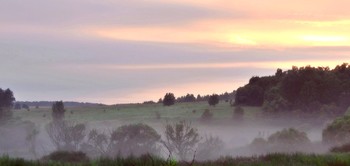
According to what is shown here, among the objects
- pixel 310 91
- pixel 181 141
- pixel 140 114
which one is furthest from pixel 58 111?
pixel 181 141

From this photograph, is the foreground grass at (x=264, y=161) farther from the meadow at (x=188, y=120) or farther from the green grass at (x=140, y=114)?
the green grass at (x=140, y=114)

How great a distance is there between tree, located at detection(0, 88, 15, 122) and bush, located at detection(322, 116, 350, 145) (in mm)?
55856

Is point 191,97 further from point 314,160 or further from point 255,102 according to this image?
point 314,160

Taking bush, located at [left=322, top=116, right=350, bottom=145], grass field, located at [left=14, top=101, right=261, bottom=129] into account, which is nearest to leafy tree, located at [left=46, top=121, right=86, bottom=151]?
grass field, located at [left=14, top=101, right=261, bottom=129]

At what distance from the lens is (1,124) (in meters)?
103

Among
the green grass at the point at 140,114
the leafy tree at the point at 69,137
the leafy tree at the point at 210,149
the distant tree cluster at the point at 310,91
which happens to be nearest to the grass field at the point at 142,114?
the green grass at the point at 140,114

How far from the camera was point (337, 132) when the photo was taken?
69438mm

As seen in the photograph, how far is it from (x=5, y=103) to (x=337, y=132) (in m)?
61.9

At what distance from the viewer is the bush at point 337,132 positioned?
66719mm

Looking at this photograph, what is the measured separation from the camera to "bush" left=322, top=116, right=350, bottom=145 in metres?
66.7

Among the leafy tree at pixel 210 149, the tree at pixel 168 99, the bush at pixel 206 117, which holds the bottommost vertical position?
the leafy tree at pixel 210 149

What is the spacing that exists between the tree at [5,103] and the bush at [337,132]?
55856 mm

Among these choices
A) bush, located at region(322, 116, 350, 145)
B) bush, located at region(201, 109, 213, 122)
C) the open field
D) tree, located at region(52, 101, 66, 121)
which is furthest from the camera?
tree, located at region(52, 101, 66, 121)

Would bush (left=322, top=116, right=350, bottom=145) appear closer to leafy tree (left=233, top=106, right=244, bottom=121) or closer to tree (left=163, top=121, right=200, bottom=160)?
tree (left=163, top=121, right=200, bottom=160)
